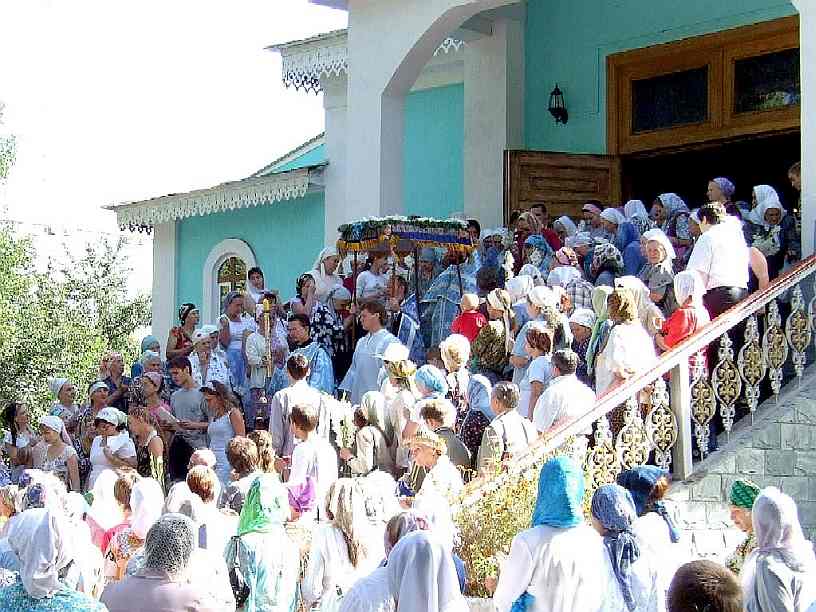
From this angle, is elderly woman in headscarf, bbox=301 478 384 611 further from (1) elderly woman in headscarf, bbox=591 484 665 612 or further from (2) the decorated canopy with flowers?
(2) the decorated canopy with flowers

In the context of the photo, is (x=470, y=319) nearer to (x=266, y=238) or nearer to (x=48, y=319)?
(x=266, y=238)

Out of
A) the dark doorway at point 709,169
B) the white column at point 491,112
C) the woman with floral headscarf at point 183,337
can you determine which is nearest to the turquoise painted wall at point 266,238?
the white column at point 491,112

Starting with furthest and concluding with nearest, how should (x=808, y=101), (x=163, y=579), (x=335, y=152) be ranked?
(x=335, y=152) < (x=808, y=101) < (x=163, y=579)

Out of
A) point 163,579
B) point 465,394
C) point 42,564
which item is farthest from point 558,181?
point 163,579

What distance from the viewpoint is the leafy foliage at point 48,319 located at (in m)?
28.0

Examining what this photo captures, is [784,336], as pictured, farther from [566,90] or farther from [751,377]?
[566,90]

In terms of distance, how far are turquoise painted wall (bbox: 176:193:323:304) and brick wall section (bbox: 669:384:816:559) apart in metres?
11.2

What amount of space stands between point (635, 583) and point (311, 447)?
9.75 ft

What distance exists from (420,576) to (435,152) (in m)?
13.9

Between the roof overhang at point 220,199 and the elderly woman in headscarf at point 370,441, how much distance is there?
10504 millimetres

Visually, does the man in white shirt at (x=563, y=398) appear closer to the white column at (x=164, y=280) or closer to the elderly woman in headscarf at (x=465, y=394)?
the elderly woman in headscarf at (x=465, y=394)

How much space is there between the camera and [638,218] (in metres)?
12.8

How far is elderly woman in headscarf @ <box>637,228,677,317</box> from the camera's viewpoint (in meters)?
10.5

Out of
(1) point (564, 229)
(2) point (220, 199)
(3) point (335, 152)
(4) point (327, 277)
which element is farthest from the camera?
(2) point (220, 199)
